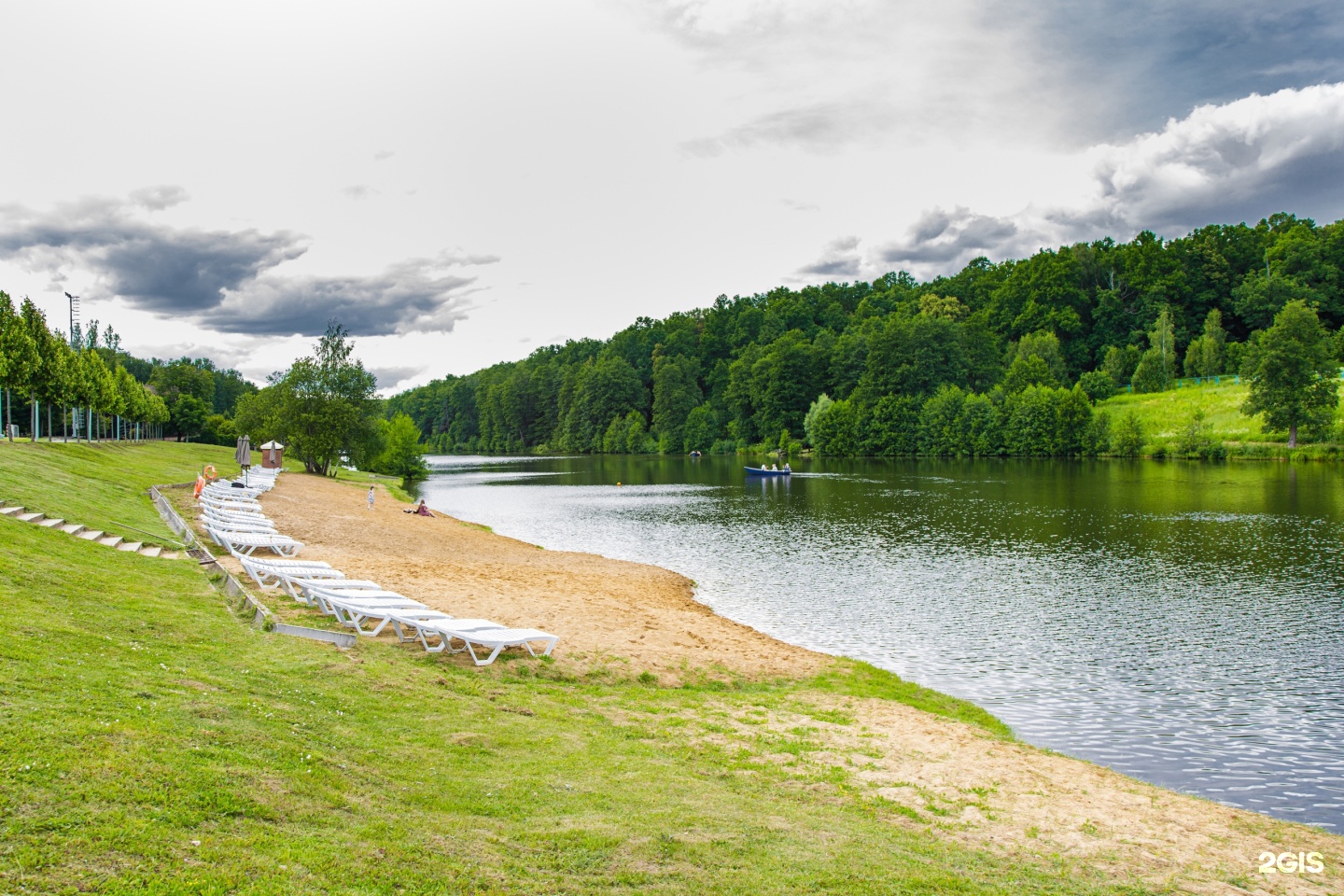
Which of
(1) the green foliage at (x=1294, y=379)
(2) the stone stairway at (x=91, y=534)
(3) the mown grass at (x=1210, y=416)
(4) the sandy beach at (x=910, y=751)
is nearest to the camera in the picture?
(4) the sandy beach at (x=910, y=751)

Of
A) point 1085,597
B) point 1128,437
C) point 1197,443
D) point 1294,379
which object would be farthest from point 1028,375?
point 1085,597

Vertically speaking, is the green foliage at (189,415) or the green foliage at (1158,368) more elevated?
the green foliage at (1158,368)

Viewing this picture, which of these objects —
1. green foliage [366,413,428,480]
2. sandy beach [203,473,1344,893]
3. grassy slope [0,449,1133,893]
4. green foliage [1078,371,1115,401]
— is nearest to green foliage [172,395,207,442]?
green foliage [366,413,428,480]

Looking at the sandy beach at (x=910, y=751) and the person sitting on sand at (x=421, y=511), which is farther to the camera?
the person sitting on sand at (x=421, y=511)

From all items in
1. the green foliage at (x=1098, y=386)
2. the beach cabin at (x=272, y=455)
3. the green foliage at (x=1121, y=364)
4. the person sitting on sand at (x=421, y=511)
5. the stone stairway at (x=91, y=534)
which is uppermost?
the green foliage at (x=1121, y=364)

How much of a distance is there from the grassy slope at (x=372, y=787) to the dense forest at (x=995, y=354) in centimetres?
9747

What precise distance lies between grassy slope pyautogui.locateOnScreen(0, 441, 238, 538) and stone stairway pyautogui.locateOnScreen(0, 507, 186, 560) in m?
0.89

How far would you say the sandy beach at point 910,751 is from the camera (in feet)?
28.9

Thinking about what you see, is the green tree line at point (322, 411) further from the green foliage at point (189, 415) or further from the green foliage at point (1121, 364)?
the green foliage at point (1121, 364)

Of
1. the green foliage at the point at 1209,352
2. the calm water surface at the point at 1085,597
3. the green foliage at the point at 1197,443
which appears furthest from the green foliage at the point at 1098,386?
the calm water surface at the point at 1085,597

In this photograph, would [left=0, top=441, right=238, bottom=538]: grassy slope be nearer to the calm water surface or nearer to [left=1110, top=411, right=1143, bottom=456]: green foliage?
the calm water surface

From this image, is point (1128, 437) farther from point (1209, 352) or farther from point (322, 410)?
point (322, 410)

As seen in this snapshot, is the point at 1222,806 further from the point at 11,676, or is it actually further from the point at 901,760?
the point at 11,676

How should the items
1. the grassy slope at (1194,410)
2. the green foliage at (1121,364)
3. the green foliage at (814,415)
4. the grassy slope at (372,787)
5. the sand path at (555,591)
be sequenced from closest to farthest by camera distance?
the grassy slope at (372,787)
the sand path at (555,591)
the grassy slope at (1194,410)
the green foliage at (1121,364)
the green foliage at (814,415)
